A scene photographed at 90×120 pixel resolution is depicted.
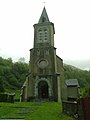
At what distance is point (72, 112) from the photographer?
14555 millimetres

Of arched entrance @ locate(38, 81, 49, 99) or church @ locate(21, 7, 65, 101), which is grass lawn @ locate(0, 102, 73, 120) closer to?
church @ locate(21, 7, 65, 101)

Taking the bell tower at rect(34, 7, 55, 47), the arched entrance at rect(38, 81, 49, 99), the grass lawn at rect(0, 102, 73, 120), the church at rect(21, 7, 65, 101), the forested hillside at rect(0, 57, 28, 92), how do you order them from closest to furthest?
the grass lawn at rect(0, 102, 73, 120) < the church at rect(21, 7, 65, 101) < the arched entrance at rect(38, 81, 49, 99) < the bell tower at rect(34, 7, 55, 47) < the forested hillside at rect(0, 57, 28, 92)

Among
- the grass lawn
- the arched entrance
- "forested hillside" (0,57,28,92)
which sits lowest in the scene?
the grass lawn

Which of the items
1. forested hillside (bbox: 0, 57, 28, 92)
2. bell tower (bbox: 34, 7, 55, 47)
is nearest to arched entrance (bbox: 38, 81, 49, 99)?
bell tower (bbox: 34, 7, 55, 47)

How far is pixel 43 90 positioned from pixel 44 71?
15.2ft

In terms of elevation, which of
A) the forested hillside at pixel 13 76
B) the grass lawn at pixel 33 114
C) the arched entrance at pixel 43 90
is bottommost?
the grass lawn at pixel 33 114

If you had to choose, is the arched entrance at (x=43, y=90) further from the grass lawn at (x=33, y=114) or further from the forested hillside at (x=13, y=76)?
the forested hillside at (x=13, y=76)

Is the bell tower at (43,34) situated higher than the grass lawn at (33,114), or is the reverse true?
the bell tower at (43,34)

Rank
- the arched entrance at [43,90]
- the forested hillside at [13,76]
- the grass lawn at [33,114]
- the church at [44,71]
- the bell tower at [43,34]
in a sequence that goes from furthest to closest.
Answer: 1. the forested hillside at [13,76]
2. the bell tower at [43,34]
3. the arched entrance at [43,90]
4. the church at [44,71]
5. the grass lawn at [33,114]

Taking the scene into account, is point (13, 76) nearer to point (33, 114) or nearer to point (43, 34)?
point (43, 34)

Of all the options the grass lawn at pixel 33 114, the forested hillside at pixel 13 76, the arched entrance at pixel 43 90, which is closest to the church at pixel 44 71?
the arched entrance at pixel 43 90

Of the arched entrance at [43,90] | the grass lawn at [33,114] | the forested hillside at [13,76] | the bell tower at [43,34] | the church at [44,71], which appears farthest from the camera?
the forested hillside at [13,76]

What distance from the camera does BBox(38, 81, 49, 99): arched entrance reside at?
126 ft

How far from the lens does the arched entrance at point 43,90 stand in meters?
38.6
